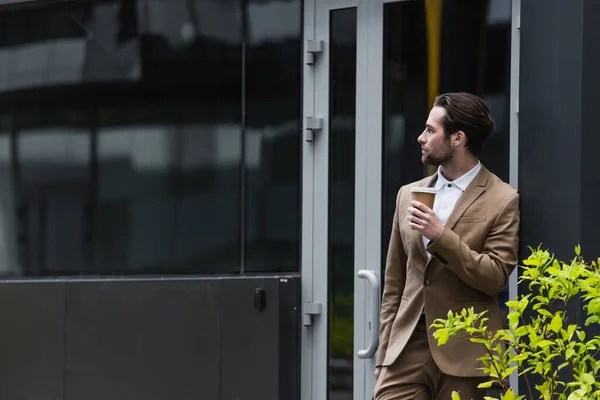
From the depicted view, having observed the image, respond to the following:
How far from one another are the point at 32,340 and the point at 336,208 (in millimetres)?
2484

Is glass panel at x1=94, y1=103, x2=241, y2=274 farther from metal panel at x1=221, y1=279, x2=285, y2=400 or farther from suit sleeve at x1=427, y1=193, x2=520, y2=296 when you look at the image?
suit sleeve at x1=427, y1=193, x2=520, y2=296

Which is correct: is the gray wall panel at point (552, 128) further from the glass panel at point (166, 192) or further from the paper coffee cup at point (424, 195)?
the glass panel at point (166, 192)

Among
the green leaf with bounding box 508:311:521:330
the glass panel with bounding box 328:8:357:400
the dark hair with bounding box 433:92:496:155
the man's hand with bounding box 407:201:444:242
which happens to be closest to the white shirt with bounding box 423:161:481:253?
the dark hair with bounding box 433:92:496:155

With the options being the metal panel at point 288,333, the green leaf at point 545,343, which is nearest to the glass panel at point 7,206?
the metal panel at point 288,333

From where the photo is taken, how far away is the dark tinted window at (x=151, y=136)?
297 inches

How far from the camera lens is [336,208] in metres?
7.21

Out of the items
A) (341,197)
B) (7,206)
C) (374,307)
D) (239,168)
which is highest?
(239,168)

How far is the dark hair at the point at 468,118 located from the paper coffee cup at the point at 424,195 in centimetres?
45

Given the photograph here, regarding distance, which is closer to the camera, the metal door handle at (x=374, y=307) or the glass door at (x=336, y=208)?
the metal door handle at (x=374, y=307)

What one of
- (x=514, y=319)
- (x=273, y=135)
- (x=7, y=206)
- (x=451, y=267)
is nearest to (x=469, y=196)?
(x=451, y=267)

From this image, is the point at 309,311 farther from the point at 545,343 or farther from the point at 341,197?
A: the point at 545,343

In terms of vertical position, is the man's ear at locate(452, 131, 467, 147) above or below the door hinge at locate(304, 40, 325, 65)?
below

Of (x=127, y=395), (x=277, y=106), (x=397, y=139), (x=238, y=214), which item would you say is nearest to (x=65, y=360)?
(x=127, y=395)

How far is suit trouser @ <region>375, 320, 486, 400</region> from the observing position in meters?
5.36
